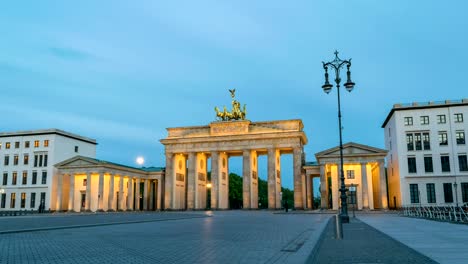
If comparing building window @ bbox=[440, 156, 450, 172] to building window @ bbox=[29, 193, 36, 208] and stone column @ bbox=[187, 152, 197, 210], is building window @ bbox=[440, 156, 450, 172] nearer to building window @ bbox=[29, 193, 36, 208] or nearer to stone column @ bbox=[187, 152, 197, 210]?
stone column @ bbox=[187, 152, 197, 210]

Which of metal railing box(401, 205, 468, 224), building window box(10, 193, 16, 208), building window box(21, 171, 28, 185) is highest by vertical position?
building window box(21, 171, 28, 185)

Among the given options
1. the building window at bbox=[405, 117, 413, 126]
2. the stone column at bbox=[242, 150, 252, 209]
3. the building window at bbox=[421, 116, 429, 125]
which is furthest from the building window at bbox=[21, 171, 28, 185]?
the building window at bbox=[421, 116, 429, 125]

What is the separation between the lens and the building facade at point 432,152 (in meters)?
69.4

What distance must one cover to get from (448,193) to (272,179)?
31007mm

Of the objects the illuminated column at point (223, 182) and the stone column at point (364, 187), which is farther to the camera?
the illuminated column at point (223, 182)

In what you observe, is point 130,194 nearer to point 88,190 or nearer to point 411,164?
point 88,190

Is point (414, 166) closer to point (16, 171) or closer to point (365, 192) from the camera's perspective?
point (365, 192)

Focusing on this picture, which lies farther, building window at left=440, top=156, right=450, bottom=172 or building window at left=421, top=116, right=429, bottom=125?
building window at left=421, top=116, right=429, bottom=125

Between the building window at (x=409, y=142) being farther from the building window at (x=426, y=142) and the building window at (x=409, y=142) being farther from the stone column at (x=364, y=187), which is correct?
the stone column at (x=364, y=187)

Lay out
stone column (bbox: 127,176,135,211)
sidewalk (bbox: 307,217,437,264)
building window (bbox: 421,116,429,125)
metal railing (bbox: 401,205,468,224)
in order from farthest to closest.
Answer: stone column (bbox: 127,176,135,211) → building window (bbox: 421,116,429,125) → metal railing (bbox: 401,205,468,224) → sidewalk (bbox: 307,217,437,264)

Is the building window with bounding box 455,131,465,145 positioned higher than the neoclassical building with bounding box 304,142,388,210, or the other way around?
the building window with bounding box 455,131,465,145

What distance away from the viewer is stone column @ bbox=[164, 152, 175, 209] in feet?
284

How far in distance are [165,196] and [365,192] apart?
4115 centimetres

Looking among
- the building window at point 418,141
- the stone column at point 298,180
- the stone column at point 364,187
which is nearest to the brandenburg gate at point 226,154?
the stone column at point 298,180
